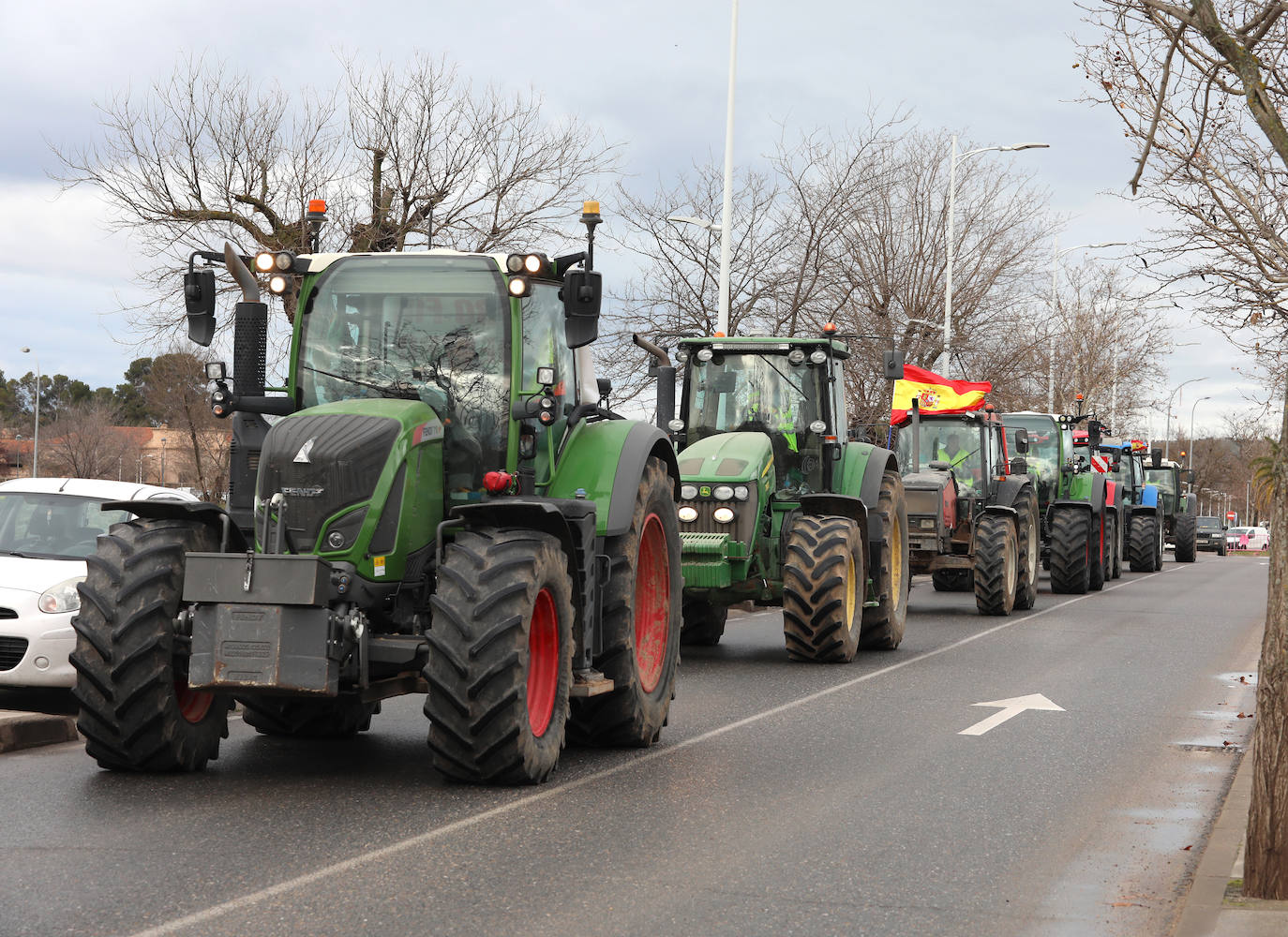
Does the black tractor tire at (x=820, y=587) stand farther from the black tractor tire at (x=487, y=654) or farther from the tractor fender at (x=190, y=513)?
the tractor fender at (x=190, y=513)

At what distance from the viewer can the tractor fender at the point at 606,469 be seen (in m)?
9.17

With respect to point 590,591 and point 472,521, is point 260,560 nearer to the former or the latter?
point 472,521

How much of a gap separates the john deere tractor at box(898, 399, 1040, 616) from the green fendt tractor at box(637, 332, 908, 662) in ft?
12.4

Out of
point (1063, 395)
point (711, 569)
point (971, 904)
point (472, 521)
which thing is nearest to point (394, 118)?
point (711, 569)

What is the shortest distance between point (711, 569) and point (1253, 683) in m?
4.93

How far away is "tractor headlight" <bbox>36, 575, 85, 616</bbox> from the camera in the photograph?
34.0ft

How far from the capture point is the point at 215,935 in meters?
5.30

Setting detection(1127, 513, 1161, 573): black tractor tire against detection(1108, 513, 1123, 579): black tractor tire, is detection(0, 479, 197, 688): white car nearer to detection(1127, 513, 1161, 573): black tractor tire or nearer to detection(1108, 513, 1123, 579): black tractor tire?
detection(1108, 513, 1123, 579): black tractor tire

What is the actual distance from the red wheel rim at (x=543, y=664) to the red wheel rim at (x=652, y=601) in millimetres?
1629

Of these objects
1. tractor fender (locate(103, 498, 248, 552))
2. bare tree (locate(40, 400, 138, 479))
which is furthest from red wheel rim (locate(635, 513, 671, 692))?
bare tree (locate(40, 400, 138, 479))

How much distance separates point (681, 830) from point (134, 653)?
2.83 m

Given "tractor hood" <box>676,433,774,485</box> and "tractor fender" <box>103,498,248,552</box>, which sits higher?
"tractor hood" <box>676,433,774,485</box>

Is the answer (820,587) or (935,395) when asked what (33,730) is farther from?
(935,395)

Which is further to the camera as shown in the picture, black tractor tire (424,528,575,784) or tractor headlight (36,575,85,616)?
tractor headlight (36,575,85,616)
